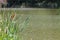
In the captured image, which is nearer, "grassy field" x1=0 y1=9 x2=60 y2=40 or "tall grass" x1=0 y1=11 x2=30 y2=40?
"tall grass" x1=0 y1=11 x2=30 y2=40

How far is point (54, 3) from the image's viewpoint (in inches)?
794

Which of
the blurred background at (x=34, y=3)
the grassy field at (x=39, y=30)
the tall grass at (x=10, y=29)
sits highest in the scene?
the tall grass at (x=10, y=29)

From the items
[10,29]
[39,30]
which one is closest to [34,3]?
[39,30]

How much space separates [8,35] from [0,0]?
2.33 feet

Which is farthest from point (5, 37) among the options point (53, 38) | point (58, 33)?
point (58, 33)

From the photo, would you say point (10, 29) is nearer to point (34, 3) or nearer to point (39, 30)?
point (39, 30)

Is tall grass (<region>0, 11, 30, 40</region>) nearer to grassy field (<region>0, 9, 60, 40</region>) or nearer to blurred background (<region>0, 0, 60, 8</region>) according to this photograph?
grassy field (<region>0, 9, 60, 40</region>)

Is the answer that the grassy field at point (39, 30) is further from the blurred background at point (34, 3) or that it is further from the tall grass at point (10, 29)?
the blurred background at point (34, 3)

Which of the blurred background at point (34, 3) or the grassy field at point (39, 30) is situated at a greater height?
the grassy field at point (39, 30)

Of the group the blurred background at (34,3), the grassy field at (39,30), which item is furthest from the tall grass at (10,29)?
the blurred background at (34,3)

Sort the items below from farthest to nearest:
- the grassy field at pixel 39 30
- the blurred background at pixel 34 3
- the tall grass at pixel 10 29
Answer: the blurred background at pixel 34 3 < the grassy field at pixel 39 30 < the tall grass at pixel 10 29

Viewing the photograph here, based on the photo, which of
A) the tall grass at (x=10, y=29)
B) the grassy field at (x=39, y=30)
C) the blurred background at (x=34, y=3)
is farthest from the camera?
the blurred background at (x=34, y=3)

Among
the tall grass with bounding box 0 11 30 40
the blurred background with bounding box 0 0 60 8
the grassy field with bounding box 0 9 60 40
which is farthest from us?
the blurred background with bounding box 0 0 60 8

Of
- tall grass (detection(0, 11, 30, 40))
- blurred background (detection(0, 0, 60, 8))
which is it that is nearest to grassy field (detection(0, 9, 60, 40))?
tall grass (detection(0, 11, 30, 40))
